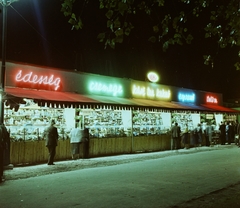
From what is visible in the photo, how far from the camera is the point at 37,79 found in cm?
1584

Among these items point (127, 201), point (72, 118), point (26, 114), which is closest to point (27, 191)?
point (127, 201)

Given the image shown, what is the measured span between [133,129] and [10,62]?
799 cm

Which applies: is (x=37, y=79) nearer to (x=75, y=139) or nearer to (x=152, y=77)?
(x=75, y=139)

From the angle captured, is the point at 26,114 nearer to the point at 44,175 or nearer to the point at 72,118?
the point at 72,118

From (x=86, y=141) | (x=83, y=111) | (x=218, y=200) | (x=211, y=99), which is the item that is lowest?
(x=218, y=200)

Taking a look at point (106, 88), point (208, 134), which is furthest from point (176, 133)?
point (106, 88)

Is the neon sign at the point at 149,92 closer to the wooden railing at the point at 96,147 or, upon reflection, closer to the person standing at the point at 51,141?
the wooden railing at the point at 96,147

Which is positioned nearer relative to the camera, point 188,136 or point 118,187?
point 118,187

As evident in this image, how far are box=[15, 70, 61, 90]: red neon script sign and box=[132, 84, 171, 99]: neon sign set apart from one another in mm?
6302

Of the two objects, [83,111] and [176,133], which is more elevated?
[83,111]

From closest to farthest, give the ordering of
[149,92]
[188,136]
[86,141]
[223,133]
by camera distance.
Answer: [86,141] < [188,136] < [149,92] < [223,133]

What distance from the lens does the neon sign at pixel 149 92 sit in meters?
21.7

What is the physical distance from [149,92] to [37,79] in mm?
9279

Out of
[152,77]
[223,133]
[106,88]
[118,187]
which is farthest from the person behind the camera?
[223,133]
